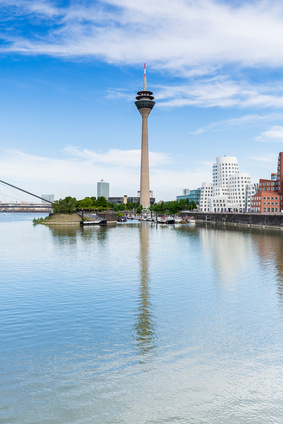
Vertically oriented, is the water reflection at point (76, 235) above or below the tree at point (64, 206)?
below

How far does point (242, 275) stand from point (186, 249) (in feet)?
88.7

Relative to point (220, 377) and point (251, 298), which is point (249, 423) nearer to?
point (220, 377)

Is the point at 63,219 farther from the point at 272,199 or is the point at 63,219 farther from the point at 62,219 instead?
the point at 272,199

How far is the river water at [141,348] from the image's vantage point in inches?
582

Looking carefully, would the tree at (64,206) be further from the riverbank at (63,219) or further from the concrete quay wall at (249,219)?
the concrete quay wall at (249,219)

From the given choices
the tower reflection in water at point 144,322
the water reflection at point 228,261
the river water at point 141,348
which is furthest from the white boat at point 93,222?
the tower reflection in water at point 144,322

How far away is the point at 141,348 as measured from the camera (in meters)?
20.3

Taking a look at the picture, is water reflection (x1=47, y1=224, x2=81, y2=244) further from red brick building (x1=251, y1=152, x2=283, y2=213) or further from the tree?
red brick building (x1=251, y1=152, x2=283, y2=213)

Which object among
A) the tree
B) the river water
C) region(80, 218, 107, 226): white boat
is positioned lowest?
the river water

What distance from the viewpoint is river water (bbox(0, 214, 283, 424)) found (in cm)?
1478

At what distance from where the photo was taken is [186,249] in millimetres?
68688

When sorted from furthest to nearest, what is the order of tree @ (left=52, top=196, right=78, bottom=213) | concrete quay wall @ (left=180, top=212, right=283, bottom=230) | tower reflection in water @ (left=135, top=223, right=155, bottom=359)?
tree @ (left=52, top=196, right=78, bottom=213), concrete quay wall @ (left=180, top=212, right=283, bottom=230), tower reflection in water @ (left=135, top=223, right=155, bottom=359)

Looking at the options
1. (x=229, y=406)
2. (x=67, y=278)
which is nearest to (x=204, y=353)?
(x=229, y=406)

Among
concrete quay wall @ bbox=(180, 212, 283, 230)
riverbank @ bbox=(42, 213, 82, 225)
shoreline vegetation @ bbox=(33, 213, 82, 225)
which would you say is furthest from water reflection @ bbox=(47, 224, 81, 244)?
concrete quay wall @ bbox=(180, 212, 283, 230)
